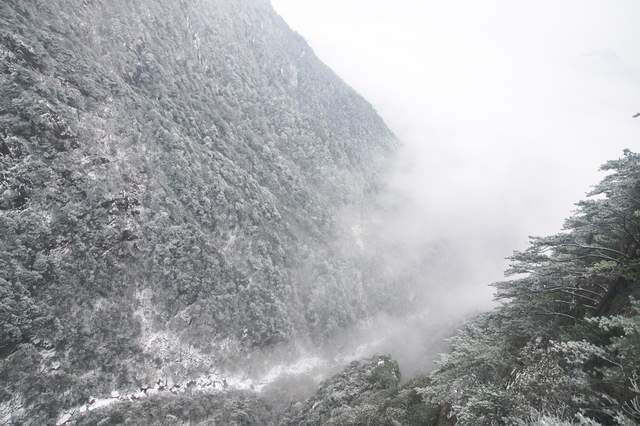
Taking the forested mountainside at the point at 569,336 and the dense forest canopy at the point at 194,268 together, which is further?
the dense forest canopy at the point at 194,268

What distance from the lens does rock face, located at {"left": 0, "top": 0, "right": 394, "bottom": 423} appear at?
51.4 meters

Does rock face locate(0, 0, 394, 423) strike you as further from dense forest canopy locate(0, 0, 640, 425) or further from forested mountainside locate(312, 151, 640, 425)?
forested mountainside locate(312, 151, 640, 425)

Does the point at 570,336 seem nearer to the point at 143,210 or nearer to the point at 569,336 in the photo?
the point at 569,336

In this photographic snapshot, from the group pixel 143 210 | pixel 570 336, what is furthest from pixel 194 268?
pixel 570 336

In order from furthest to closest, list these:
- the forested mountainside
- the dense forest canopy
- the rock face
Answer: the rock face → the dense forest canopy → the forested mountainside

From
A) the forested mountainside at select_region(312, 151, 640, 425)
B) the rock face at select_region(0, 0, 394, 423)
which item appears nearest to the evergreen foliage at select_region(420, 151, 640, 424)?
the forested mountainside at select_region(312, 151, 640, 425)

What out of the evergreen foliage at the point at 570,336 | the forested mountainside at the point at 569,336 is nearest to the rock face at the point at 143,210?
the forested mountainside at the point at 569,336

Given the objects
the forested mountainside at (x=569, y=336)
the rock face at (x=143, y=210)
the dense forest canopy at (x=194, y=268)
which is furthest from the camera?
the rock face at (x=143, y=210)

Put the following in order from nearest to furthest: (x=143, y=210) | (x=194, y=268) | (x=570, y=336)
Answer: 1. (x=570, y=336)
2. (x=143, y=210)
3. (x=194, y=268)

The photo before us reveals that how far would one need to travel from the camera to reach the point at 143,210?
213ft

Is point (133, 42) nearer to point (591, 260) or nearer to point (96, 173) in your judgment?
point (96, 173)

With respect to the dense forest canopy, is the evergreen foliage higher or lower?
higher

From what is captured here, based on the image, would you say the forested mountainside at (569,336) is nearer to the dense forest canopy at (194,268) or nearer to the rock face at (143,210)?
the dense forest canopy at (194,268)

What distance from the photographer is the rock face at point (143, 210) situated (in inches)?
2025
